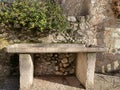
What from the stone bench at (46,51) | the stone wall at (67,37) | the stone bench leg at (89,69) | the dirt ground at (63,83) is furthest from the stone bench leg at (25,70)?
the stone bench leg at (89,69)

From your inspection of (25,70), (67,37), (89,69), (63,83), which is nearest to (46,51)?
(25,70)

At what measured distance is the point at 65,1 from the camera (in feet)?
18.5

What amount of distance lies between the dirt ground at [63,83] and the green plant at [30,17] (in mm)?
1069

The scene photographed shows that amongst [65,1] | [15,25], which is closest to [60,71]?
[15,25]

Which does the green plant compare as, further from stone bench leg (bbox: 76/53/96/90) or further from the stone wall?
Answer: stone bench leg (bbox: 76/53/96/90)

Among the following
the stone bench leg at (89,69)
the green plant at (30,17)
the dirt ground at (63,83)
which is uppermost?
the green plant at (30,17)

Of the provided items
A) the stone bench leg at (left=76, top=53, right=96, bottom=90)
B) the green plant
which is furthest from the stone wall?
the stone bench leg at (left=76, top=53, right=96, bottom=90)

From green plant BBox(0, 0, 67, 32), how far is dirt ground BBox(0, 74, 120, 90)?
1069mm

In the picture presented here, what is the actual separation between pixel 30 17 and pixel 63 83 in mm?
1496

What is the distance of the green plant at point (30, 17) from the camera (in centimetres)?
381

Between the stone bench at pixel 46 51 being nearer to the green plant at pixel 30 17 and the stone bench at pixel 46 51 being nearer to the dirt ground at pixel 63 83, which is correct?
the dirt ground at pixel 63 83

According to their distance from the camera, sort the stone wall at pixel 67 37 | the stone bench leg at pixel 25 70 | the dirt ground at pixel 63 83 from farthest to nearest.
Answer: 1. the stone wall at pixel 67 37
2. the dirt ground at pixel 63 83
3. the stone bench leg at pixel 25 70

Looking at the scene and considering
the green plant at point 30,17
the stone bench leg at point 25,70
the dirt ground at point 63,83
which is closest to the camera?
the stone bench leg at point 25,70

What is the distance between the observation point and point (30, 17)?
384 centimetres
